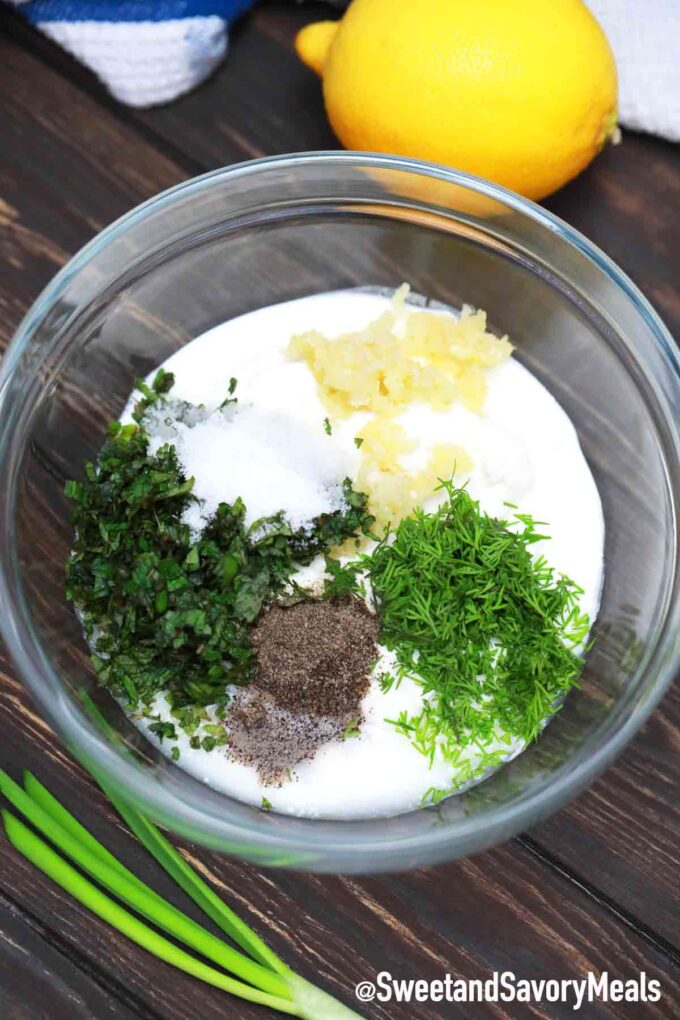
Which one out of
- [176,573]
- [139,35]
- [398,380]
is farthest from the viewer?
[139,35]

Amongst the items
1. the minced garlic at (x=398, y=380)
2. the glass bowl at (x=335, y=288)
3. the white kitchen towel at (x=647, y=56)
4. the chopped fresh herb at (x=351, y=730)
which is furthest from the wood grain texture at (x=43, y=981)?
the white kitchen towel at (x=647, y=56)

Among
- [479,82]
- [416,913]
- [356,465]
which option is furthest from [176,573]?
[479,82]

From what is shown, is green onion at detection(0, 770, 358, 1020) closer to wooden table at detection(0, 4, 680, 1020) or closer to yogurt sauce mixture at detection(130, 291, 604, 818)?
wooden table at detection(0, 4, 680, 1020)

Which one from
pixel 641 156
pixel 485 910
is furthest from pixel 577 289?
pixel 485 910

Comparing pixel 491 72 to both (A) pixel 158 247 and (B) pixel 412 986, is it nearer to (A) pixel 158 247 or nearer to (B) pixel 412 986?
(A) pixel 158 247

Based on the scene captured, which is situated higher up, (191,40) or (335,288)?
(191,40)

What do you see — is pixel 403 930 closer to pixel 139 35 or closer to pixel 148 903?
pixel 148 903
